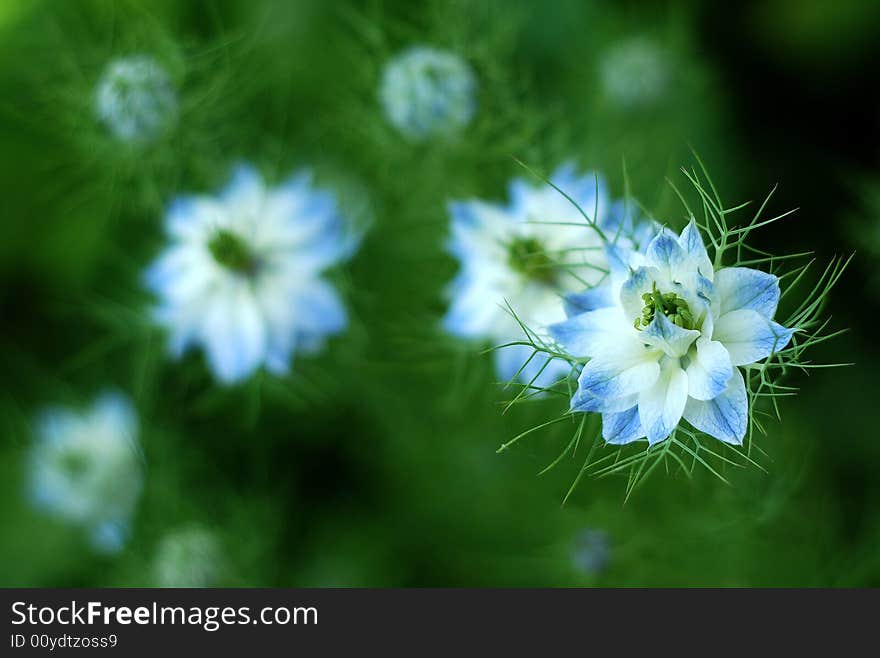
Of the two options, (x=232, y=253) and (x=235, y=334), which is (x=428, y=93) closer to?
(x=232, y=253)

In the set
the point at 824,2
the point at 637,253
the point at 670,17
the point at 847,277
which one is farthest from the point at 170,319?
the point at 824,2

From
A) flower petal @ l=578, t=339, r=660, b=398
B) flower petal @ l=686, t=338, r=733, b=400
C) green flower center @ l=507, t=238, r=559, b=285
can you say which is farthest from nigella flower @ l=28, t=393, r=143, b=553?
flower petal @ l=686, t=338, r=733, b=400

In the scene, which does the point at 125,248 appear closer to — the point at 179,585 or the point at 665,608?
the point at 179,585

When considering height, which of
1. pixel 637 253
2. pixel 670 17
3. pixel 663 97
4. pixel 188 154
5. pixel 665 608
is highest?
pixel 670 17

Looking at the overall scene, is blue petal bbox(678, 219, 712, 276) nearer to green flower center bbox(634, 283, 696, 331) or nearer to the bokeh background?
green flower center bbox(634, 283, 696, 331)

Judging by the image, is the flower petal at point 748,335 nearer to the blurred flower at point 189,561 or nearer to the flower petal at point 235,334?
the flower petal at point 235,334

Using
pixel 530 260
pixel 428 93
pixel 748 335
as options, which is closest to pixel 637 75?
pixel 428 93
